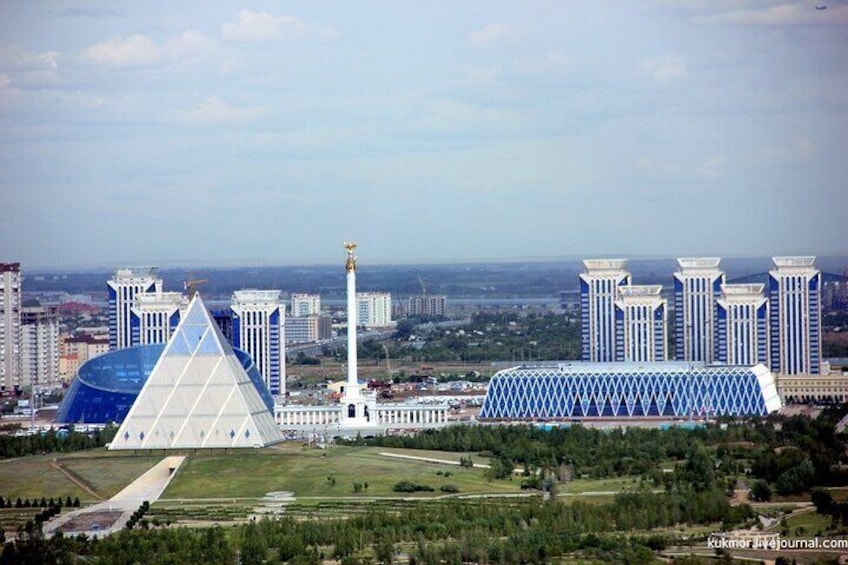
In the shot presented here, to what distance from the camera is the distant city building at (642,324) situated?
7094cm

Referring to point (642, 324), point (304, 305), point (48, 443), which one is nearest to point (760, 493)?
point (48, 443)

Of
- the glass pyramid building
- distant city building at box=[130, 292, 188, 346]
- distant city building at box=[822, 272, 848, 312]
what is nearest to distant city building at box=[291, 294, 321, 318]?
distant city building at box=[822, 272, 848, 312]

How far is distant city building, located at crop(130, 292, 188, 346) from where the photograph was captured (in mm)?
70688

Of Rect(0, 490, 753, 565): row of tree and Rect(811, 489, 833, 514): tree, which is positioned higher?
Rect(811, 489, 833, 514): tree

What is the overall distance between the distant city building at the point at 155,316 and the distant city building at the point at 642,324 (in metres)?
15.2

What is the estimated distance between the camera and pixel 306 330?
108m

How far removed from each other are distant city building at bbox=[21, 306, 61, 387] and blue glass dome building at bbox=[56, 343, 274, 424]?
1646cm

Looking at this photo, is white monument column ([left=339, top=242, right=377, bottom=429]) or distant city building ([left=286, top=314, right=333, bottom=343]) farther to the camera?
distant city building ([left=286, top=314, right=333, bottom=343])

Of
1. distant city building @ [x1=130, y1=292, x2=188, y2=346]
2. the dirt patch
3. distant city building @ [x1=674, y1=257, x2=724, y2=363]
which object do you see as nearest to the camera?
the dirt patch

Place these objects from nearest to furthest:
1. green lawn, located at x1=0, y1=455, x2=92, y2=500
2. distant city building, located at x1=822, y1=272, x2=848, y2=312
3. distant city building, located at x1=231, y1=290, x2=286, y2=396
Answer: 1. green lawn, located at x1=0, y1=455, x2=92, y2=500
2. distant city building, located at x1=231, y1=290, x2=286, y2=396
3. distant city building, located at x1=822, y1=272, x2=848, y2=312

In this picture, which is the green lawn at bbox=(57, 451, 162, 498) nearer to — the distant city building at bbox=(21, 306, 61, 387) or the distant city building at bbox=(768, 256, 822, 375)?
the distant city building at bbox=(21, 306, 61, 387)

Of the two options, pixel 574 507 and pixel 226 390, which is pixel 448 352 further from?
pixel 574 507

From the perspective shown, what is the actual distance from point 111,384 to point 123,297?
47.4ft

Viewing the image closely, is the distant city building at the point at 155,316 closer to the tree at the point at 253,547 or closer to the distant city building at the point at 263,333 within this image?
the distant city building at the point at 263,333
